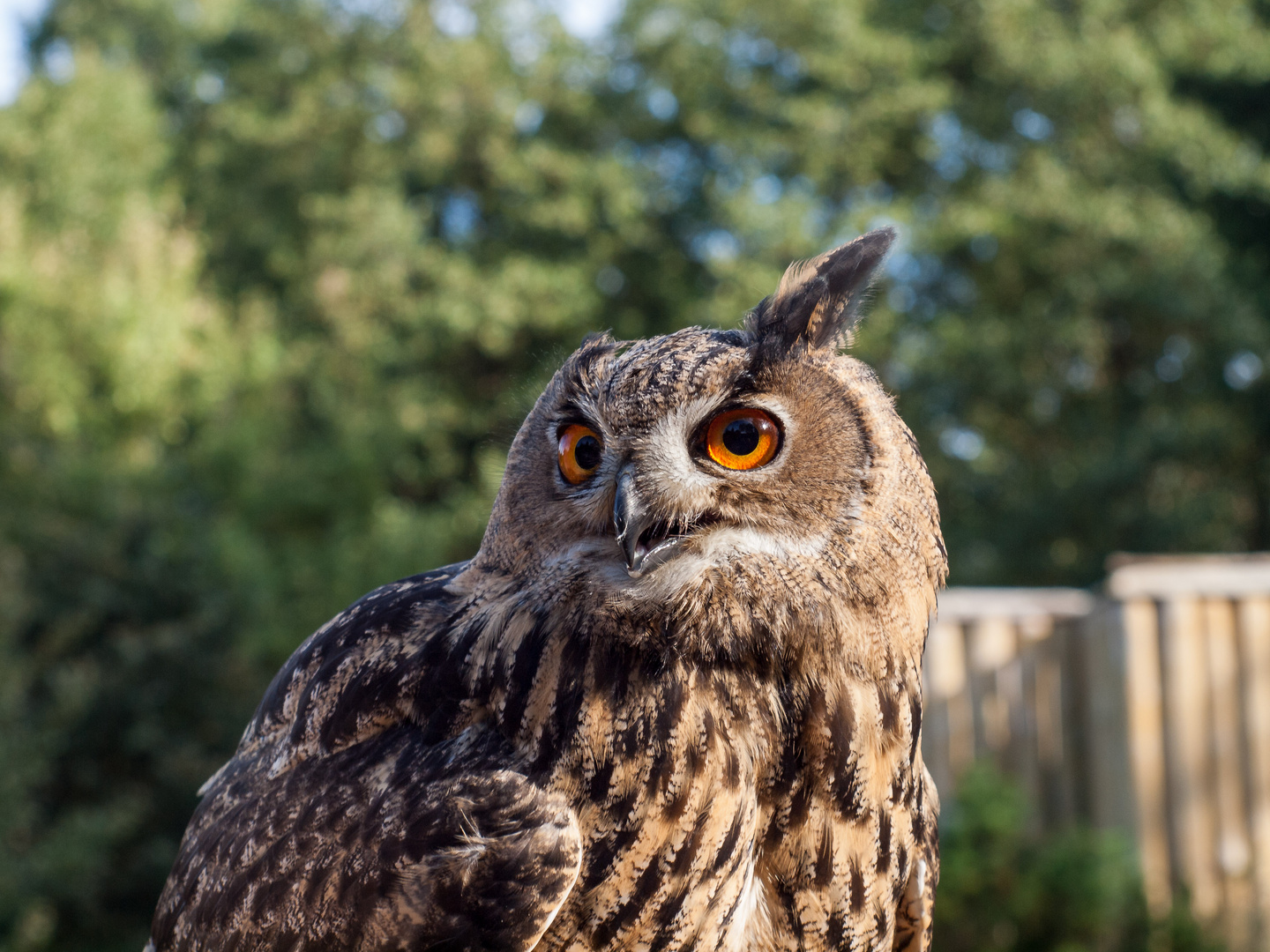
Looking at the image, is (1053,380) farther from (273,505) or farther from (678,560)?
(678,560)

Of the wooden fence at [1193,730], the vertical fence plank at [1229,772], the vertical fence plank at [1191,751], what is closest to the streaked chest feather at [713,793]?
the wooden fence at [1193,730]

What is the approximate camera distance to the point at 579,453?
64.1 inches

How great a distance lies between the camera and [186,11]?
67.2ft

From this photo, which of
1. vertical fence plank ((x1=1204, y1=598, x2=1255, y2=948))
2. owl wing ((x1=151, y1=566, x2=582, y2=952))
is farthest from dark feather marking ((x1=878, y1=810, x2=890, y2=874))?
vertical fence plank ((x1=1204, y1=598, x2=1255, y2=948))

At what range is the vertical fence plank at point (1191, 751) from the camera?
243 inches

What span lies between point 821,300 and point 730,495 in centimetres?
34

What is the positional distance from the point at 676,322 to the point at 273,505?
5.94 metres

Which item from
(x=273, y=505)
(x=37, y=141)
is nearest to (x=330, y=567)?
(x=273, y=505)

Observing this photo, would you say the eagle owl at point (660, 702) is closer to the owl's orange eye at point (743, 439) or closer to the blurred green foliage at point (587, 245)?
the owl's orange eye at point (743, 439)

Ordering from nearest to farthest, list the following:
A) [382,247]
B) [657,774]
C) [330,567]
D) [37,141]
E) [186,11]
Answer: [657,774], [330,567], [37,141], [382,247], [186,11]

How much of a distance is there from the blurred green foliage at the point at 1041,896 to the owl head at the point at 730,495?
191 inches

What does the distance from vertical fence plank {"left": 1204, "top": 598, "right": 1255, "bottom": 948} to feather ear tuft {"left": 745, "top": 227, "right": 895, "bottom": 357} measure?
532 cm

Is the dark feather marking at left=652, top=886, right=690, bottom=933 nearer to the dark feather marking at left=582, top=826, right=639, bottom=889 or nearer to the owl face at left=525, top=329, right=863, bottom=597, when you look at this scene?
the dark feather marking at left=582, top=826, right=639, bottom=889

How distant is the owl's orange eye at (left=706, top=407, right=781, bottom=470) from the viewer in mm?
1567
